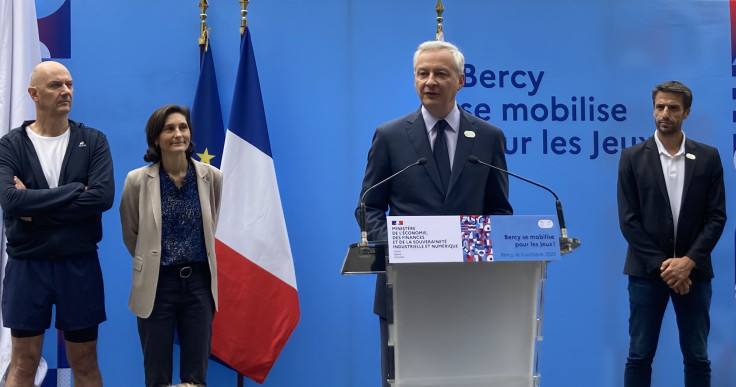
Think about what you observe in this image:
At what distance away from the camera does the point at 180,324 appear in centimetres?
317

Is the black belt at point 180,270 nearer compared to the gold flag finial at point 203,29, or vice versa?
the black belt at point 180,270

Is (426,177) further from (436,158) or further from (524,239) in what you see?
(524,239)

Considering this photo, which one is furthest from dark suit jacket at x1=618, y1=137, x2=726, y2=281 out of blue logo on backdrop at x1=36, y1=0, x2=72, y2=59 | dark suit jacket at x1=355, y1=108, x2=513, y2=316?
blue logo on backdrop at x1=36, y1=0, x2=72, y2=59

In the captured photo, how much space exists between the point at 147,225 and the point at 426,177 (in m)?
1.13

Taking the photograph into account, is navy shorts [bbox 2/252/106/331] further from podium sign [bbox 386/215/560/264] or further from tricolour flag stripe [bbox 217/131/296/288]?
podium sign [bbox 386/215/560/264]

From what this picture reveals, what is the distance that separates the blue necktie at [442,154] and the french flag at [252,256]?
55.4 inches

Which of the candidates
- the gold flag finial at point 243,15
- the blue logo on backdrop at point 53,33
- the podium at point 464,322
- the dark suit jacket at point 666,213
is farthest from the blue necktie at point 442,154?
the blue logo on backdrop at point 53,33

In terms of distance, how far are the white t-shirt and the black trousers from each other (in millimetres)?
600

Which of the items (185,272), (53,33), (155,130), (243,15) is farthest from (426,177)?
(53,33)

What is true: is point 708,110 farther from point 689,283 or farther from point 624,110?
point 689,283

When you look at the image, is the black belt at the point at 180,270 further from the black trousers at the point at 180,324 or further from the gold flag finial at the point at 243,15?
the gold flag finial at the point at 243,15

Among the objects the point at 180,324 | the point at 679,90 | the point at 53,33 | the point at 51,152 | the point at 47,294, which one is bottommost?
the point at 180,324

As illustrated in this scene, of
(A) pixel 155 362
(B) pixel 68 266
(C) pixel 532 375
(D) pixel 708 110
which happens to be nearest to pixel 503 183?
(C) pixel 532 375

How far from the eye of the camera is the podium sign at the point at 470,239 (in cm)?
213
